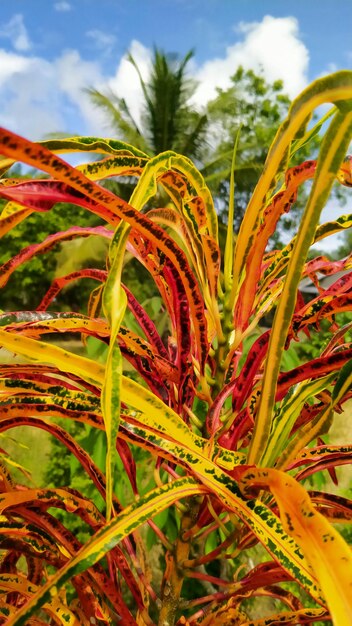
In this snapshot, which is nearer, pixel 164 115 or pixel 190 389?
pixel 190 389

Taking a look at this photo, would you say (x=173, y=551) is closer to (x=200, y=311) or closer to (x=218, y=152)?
(x=200, y=311)

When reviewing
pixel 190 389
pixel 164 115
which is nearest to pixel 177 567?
pixel 190 389

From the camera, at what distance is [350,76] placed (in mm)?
186

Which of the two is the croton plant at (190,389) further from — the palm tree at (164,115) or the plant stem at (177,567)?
the palm tree at (164,115)

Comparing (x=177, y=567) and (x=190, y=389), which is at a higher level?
(x=190, y=389)

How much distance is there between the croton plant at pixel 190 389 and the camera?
21 cm

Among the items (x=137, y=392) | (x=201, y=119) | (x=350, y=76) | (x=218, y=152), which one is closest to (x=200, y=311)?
(x=137, y=392)

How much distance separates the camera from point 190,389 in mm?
409

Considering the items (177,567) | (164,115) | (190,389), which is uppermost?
(164,115)

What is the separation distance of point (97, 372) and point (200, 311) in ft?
0.30

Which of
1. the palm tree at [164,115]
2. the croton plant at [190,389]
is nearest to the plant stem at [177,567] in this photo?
the croton plant at [190,389]

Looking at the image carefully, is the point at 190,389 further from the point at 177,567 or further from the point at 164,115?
the point at 164,115

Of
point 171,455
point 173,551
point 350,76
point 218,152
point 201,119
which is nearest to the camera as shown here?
point 350,76

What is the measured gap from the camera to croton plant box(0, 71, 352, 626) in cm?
21
